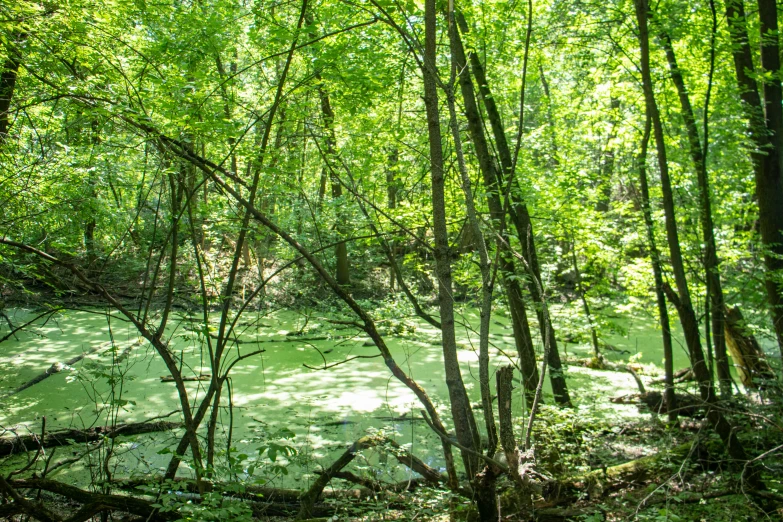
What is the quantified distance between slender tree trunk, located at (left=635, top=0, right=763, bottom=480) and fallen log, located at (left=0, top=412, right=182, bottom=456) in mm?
3538

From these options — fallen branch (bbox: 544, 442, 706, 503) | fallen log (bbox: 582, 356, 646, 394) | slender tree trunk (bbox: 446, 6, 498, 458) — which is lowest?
fallen branch (bbox: 544, 442, 706, 503)

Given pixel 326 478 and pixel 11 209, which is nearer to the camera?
pixel 326 478

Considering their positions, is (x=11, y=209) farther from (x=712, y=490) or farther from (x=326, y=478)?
(x=712, y=490)

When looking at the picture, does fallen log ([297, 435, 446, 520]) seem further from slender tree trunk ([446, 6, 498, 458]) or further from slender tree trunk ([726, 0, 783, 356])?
slender tree trunk ([726, 0, 783, 356])

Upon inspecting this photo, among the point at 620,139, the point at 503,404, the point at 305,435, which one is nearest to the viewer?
the point at 503,404

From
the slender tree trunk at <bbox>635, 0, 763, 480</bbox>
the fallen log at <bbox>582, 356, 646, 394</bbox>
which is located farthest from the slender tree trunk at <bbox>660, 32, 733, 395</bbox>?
the fallen log at <bbox>582, 356, 646, 394</bbox>

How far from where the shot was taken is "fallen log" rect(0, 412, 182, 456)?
3411 millimetres

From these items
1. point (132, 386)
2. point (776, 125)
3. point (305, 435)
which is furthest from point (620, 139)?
point (132, 386)

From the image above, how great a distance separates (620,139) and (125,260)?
6.82 meters

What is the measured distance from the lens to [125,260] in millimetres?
8109

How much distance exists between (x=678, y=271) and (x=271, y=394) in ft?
12.1

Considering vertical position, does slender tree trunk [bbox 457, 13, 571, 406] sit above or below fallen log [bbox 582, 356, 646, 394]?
above

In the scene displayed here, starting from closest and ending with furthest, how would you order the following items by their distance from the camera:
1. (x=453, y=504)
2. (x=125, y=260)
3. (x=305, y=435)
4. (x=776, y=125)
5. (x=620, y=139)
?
(x=453, y=504) → (x=305, y=435) → (x=776, y=125) → (x=620, y=139) → (x=125, y=260)

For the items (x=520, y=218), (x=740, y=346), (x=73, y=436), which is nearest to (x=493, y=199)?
(x=520, y=218)
